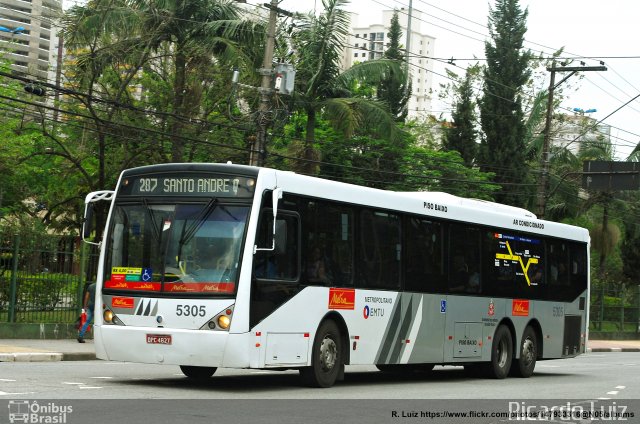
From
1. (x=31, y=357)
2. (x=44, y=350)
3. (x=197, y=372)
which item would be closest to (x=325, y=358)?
(x=197, y=372)

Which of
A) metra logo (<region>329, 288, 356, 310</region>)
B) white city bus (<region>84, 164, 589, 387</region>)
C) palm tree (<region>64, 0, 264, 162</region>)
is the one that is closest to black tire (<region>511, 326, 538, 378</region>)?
white city bus (<region>84, 164, 589, 387</region>)

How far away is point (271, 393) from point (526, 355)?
28.2 ft

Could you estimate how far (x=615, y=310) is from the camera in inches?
2020

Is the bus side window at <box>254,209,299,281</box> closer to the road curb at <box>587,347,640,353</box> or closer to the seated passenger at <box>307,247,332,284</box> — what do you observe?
the seated passenger at <box>307,247,332,284</box>

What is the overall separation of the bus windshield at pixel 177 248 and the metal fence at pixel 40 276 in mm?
8873

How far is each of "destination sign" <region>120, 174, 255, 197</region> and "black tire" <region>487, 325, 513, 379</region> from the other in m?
7.78

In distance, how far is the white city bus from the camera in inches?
555

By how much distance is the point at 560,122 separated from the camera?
65.8 metres

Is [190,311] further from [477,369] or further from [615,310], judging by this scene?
[615,310]

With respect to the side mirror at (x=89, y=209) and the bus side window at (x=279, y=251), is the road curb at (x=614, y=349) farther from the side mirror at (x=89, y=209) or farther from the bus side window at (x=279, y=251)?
the side mirror at (x=89, y=209)

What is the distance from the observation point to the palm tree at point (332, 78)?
115ft
